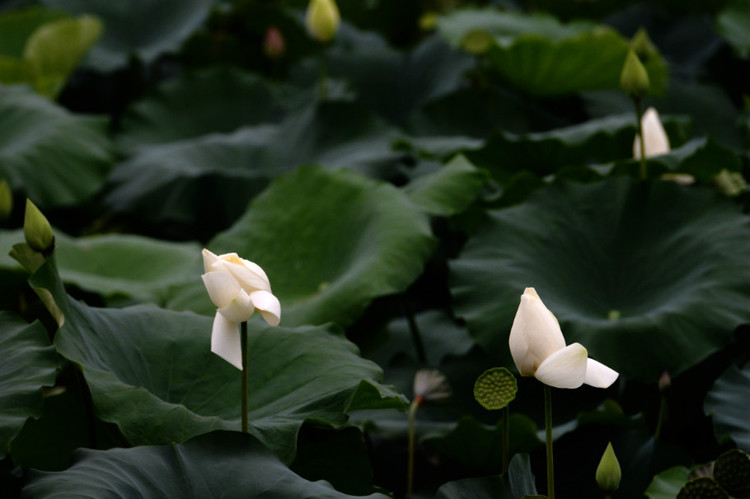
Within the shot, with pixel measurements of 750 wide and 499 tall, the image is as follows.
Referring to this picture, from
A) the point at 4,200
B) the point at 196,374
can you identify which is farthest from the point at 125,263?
the point at 196,374

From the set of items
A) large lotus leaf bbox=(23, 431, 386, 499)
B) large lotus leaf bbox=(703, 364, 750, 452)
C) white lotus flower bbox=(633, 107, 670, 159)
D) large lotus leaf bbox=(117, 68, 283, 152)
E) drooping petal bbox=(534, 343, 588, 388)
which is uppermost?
drooping petal bbox=(534, 343, 588, 388)

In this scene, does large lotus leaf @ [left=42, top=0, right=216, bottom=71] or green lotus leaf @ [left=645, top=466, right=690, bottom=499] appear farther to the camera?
large lotus leaf @ [left=42, top=0, right=216, bottom=71]

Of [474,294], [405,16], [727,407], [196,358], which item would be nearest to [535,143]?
[474,294]

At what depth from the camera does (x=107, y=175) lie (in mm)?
2602

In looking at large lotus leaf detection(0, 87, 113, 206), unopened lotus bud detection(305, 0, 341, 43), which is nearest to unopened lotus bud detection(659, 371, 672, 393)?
unopened lotus bud detection(305, 0, 341, 43)

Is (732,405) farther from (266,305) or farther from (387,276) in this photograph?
(266,305)

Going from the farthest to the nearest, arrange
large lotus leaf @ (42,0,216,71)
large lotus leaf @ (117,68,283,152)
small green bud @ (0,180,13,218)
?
large lotus leaf @ (42,0,216,71)
large lotus leaf @ (117,68,283,152)
small green bud @ (0,180,13,218)

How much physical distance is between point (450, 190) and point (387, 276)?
1.08 ft

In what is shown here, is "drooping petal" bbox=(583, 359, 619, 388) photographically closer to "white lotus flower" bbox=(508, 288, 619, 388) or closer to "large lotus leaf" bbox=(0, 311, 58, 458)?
"white lotus flower" bbox=(508, 288, 619, 388)

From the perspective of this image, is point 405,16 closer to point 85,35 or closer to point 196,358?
point 85,35

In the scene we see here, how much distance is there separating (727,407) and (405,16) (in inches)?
116

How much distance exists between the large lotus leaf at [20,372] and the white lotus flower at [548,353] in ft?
1.84

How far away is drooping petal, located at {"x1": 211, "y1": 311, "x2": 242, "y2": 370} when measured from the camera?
1.03m

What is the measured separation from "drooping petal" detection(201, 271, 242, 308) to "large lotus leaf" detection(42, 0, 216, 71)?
2.35 metres
